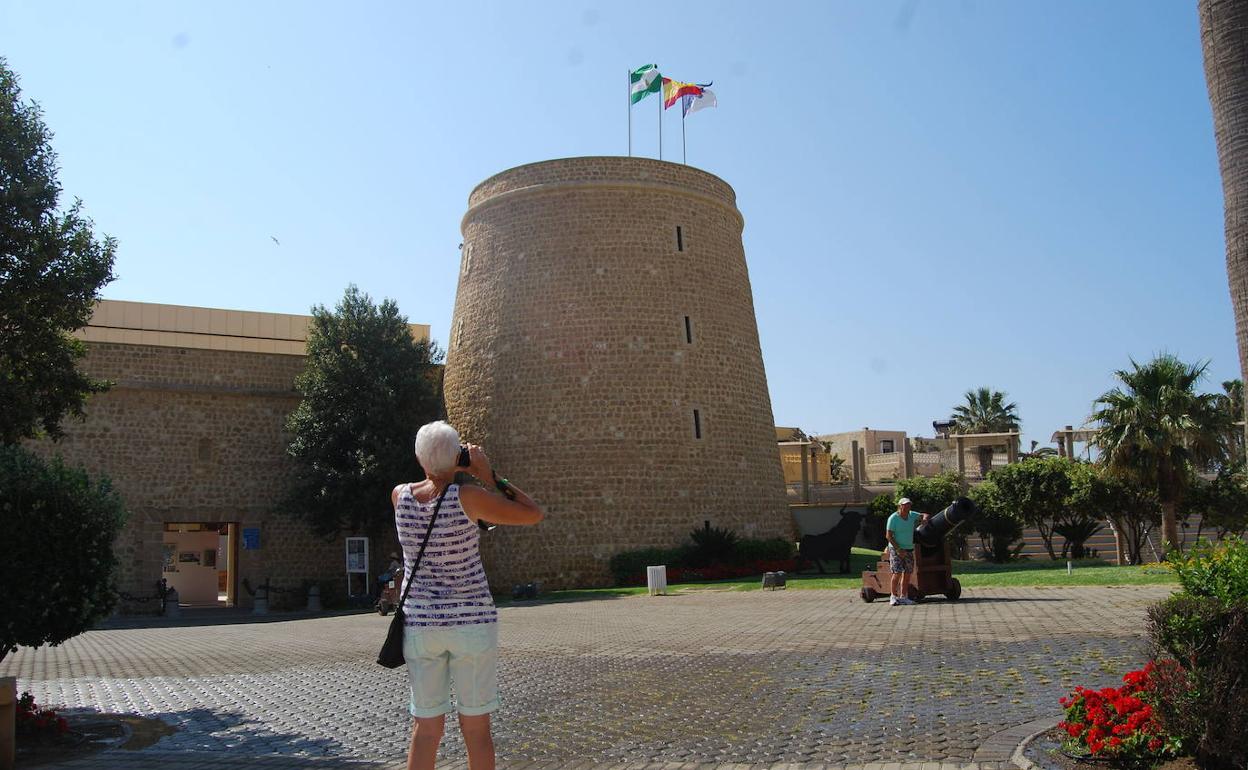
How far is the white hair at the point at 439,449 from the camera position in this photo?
4.25 m

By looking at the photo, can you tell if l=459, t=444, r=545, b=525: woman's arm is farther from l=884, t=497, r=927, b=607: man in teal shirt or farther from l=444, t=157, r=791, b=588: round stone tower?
l=444, t=157, r=791, b=588: round stone tower

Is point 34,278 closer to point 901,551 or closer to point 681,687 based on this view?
point 681,687

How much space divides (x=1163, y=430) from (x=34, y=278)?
2207 cm

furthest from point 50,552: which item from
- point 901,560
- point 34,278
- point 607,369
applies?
point 607,369

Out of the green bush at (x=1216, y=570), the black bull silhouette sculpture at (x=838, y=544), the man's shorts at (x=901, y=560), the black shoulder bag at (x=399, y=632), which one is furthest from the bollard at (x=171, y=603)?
the green bush at (x=1216, y=570)

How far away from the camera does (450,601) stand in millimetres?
4191

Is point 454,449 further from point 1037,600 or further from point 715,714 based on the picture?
point 1037,600

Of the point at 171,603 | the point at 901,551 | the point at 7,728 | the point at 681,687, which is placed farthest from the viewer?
the point at 171,603

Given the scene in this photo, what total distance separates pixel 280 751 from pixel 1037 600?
10.6 metres

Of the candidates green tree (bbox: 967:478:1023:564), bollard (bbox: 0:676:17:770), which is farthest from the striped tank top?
green tree (bbox: 967:478:1023:564)

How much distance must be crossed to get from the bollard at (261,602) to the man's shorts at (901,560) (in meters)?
16.3

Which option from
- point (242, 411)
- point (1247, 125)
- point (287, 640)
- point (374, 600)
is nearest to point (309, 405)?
point (242, 411)

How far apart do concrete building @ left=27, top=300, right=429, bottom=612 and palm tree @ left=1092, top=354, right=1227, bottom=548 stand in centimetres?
1922

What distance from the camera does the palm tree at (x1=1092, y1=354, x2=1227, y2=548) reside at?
22.2 metres
